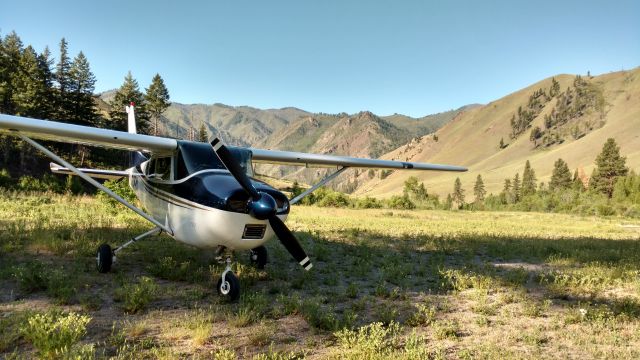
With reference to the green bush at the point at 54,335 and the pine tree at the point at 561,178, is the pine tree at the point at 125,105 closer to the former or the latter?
the green bush at the point at 54,335

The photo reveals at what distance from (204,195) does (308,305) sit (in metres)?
2.39

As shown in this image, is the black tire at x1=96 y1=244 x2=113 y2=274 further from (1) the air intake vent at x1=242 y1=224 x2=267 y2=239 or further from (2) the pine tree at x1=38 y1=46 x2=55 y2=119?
(2) the pine tree at x1=38 y1=46 x2=55 y2=119

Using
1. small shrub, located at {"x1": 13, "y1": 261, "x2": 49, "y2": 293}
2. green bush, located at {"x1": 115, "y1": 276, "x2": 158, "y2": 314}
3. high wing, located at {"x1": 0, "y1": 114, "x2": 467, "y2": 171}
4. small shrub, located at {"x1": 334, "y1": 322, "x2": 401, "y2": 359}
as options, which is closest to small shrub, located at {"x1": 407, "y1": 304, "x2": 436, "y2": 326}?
small shrub, located at {"x1": 334, "y1": 322, "x2": 401, "y2": 359}

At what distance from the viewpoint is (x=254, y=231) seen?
19.3 feet

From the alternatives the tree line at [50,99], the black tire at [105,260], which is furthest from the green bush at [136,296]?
the tree line at [50,99]

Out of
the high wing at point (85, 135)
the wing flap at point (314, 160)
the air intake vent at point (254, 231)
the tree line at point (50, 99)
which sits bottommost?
the air intake vent at point (254, 231)

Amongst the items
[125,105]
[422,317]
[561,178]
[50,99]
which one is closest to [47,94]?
[50,99]

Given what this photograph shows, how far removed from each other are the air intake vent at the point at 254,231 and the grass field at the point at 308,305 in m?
1.03

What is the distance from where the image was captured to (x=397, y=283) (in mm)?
7969

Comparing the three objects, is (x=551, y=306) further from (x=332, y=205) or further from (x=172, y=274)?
(x=332, y=205)

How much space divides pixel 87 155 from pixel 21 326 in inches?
2137

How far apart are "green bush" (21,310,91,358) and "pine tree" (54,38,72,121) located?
55.0m

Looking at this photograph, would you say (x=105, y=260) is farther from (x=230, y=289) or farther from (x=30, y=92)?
(x=30, y=92)

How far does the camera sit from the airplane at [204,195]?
5707 mm
